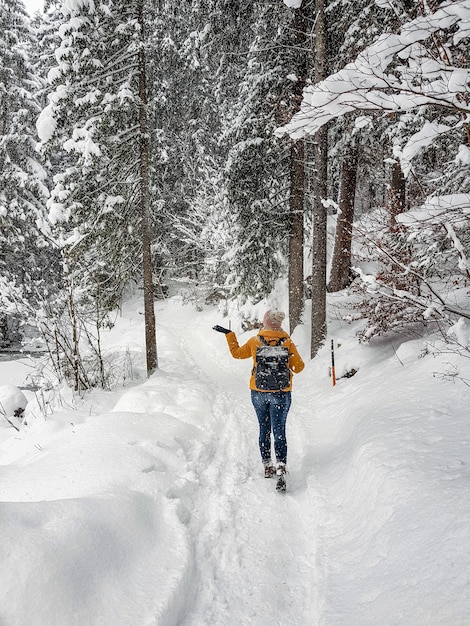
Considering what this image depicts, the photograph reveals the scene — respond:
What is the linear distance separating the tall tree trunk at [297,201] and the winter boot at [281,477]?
8388mm

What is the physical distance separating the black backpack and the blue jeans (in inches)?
4.6

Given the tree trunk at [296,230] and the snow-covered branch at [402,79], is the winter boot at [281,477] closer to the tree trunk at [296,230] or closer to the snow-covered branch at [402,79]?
the snow-covered branch at [402,79]

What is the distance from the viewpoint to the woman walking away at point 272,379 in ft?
15.9

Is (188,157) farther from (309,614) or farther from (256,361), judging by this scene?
(309,614)

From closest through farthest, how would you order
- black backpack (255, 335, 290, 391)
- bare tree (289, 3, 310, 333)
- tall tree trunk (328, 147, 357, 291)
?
1. black backpack (255, 335, 290, 391)
2. bare tree (289, 3, 310, 333)
3. tall tree trunk (328, 147, 357, 291)

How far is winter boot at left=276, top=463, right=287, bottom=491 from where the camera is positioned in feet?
15.3

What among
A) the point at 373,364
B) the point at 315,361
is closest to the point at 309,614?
the point at 373,364

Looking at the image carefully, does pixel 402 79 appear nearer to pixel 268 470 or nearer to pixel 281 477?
pixel 281 477

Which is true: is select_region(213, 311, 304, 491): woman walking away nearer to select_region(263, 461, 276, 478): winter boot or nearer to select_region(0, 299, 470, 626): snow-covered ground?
select_region(263, 461, 276, 478): winter boot

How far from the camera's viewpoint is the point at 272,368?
4.83 m

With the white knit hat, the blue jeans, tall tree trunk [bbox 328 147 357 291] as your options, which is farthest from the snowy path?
tall tree trunk [bbox 328 147 357 291]

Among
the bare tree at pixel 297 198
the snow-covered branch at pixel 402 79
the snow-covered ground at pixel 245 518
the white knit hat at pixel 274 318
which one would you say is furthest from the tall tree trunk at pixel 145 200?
the snow-covered branch at pixel 402 79

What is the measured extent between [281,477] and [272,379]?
1221mm

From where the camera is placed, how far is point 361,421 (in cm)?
574
